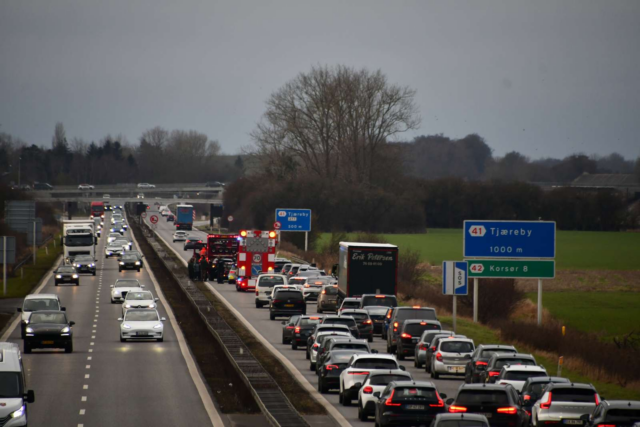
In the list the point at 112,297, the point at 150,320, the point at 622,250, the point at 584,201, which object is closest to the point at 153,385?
the point at 150,320

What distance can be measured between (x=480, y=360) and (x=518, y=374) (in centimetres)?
336

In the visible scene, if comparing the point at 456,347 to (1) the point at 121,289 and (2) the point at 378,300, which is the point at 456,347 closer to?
(2) the point at 378,300

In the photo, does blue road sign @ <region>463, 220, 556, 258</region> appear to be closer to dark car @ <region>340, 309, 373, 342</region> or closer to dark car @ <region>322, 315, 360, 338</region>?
dark car @ <region>340, 309, 373, 342</region>

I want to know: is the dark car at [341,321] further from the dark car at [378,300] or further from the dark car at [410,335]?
the dark car at [378,300]

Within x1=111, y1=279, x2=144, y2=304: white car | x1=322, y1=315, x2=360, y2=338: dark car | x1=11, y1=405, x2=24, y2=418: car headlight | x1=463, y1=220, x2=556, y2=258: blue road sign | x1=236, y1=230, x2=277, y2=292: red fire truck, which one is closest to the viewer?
x1=11, y1=405, x2=24, y2=418: car headlight

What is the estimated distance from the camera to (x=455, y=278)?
126ft

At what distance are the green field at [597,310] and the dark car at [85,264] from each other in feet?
97.0

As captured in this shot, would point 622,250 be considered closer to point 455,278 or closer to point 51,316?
point 455,278

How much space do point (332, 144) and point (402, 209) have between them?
12697mm

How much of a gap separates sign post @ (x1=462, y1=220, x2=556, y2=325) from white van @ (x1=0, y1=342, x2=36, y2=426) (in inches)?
1111

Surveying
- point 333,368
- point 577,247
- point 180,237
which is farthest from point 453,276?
point 180,237

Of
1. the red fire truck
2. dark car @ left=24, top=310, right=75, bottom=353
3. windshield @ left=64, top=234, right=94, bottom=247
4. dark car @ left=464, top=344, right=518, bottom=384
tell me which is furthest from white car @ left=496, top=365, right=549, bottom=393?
windshield @ left=64, top=234, right=94, bottom=247

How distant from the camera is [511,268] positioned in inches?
1750

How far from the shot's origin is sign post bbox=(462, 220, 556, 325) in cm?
4450
